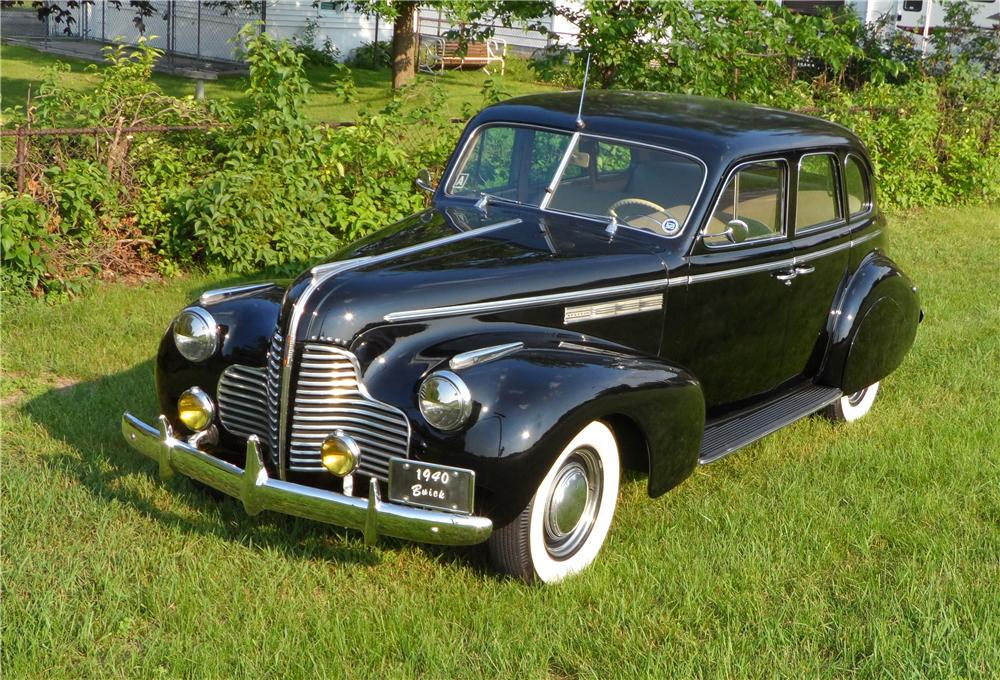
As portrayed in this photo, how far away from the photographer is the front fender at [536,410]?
3625mm

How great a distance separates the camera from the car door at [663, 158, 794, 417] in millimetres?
4797

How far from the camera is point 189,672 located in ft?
10.8

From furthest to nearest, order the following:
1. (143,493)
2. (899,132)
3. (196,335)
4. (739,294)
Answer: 1. (899,132)
2. (739,294)
3. (143,493)
4. (196,335)

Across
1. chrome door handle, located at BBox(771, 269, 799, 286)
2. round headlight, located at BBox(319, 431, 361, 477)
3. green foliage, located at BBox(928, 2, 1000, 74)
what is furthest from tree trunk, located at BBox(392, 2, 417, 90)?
round headlight, located at BBox(319, 431, 361, 477)

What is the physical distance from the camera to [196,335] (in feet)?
14.0

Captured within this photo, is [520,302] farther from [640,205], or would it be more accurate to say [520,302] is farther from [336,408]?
[640,205]

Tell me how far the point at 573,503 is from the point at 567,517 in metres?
0.06

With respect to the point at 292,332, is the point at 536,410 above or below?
below

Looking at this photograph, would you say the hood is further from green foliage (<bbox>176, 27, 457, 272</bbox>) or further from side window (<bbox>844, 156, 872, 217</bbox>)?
green foliage (<bbox>176, 27, 457, 272</bbox>)

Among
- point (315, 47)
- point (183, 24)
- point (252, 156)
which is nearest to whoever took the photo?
point (252, 156)

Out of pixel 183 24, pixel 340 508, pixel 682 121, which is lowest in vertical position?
pixel 340 508

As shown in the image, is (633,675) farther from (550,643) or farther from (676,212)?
(676,212)

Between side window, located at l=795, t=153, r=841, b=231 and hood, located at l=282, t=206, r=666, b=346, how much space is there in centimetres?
120

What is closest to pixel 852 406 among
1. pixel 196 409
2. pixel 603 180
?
pixel 603 180
